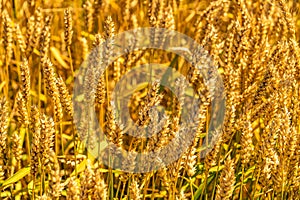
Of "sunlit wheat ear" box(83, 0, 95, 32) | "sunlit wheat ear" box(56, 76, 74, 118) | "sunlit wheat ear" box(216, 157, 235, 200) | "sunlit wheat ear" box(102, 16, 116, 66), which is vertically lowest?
"sunlit wheat ear" box(216, 157, 235, 200)

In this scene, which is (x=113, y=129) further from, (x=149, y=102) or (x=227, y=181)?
(x=227, y=181)

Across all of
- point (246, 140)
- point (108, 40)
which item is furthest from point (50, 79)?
point (246, 140)

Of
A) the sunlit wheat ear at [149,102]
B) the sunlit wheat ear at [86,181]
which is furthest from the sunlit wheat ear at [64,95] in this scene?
the sunlit wheat ear at [86,181]

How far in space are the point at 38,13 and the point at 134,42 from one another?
50 centimetres

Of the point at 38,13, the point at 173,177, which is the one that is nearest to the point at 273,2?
the point at 38,13

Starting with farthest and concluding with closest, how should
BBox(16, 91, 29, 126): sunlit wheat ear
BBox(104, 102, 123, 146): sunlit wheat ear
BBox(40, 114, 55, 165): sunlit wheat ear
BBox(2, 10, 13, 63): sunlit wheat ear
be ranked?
1. BBox(2, 10, 13, 63): sunlit wheat ear
2. BBox(16, 91, 29, 126): sunlit wheat ear
3. BBox(104, 102, 123, 146): sunlit wheat ear
4. BBox(40, 114, 55, 165): sunlit wheat ear

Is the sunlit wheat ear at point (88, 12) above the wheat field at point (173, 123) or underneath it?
above

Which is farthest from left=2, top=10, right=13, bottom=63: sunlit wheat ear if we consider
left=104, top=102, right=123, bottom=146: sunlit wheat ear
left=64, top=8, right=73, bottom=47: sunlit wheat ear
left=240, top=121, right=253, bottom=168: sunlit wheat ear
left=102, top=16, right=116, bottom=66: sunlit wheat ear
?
left=240, top=121, right=253, bottom=168: sunlit wheat ear

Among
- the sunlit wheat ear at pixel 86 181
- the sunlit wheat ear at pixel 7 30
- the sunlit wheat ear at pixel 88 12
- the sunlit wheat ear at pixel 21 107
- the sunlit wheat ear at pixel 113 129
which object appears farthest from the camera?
the sunlit wheat ear at pixel 88 12

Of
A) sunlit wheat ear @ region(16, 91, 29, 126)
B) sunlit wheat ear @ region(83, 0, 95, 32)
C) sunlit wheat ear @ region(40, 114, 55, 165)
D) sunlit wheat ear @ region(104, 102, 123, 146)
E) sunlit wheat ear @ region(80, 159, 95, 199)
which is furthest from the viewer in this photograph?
sunlit wheat ear @ region(83, 0, 95, 32)

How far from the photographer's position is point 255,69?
1982mm

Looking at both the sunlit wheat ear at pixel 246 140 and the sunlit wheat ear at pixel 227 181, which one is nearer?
the sunlit wheat ear at pixel 227 181

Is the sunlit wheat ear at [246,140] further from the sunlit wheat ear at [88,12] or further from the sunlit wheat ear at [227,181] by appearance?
the sunlit wheat ear at [88,12]

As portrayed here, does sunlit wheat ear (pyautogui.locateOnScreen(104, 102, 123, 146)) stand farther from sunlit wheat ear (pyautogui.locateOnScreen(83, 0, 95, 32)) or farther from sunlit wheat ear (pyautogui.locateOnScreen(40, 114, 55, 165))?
sunlit wheat ear (pyautogui.locateOnScreen(83, 0, 95, 32))
